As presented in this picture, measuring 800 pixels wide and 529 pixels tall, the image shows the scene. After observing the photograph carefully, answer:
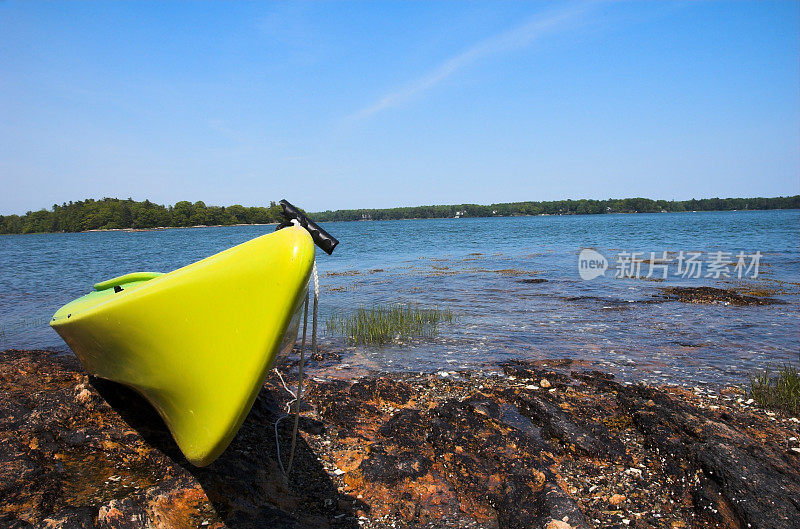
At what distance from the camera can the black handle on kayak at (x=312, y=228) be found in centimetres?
→ 377

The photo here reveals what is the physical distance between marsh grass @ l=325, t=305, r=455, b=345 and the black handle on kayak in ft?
19.4

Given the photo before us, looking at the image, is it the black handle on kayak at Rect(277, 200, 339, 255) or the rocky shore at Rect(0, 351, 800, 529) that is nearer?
the rocky shore at Rect(0, 351, 800, 529)

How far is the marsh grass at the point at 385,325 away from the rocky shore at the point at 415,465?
3.99 metres

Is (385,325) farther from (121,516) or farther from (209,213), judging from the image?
(209,213)

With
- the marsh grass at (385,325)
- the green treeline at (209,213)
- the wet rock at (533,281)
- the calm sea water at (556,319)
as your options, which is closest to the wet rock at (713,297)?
the calm sea water at (556,319)

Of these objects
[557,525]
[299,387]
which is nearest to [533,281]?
[557,525]

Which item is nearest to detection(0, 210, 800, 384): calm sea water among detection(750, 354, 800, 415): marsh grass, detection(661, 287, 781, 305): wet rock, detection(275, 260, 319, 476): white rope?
detection(661, 287, 781, 305): wet rock

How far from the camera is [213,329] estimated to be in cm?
323

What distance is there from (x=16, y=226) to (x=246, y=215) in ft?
177

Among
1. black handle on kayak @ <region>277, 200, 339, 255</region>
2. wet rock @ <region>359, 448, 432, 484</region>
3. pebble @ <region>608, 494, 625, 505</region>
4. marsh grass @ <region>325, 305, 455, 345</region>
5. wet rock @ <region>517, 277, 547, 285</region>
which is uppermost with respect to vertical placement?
black handle on kayak @ <region>277, 200, 339, 255</region>

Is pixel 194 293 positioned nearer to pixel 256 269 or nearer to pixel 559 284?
pixel 256 269

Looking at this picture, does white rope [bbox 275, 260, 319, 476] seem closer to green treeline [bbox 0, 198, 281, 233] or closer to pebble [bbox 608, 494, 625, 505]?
pebble [bbox 608, 494, 625, 505]

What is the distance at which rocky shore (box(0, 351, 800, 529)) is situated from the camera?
3404 mm

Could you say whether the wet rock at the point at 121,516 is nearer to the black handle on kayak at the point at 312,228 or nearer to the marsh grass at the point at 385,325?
the black handle on kayak at the point at 312,228
